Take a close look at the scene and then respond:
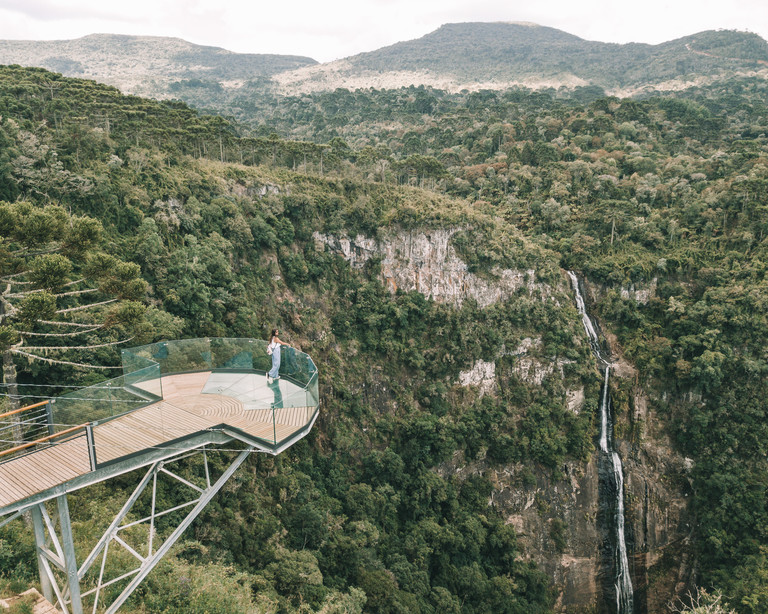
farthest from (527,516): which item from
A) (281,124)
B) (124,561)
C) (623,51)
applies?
(623,51)

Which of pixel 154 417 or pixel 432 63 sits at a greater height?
pixel 432 63

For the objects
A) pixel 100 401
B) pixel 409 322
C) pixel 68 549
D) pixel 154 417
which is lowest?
pixel 409 322

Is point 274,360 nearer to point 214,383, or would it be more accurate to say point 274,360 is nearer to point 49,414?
point 214,383

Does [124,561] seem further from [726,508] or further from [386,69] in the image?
[386,69]

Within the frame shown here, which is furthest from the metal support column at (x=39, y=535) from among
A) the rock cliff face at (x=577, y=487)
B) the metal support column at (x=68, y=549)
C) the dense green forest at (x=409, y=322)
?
the rock cliff face at (x=577, y=487)

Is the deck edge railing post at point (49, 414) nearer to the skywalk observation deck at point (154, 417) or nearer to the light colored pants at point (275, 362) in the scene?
the skywalk observation deck at point (154, 417)

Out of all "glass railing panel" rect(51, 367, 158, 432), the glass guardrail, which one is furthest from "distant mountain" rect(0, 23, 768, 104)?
"glass railing panel" rect(51, 367, 158, 432)

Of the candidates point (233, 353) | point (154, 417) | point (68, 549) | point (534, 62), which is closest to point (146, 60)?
point (534, 62)
